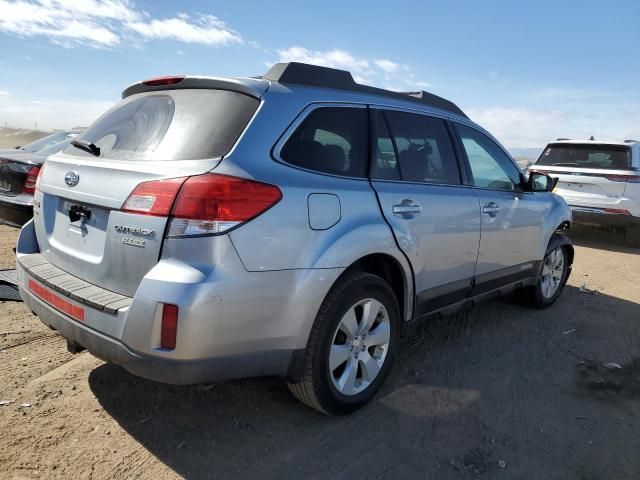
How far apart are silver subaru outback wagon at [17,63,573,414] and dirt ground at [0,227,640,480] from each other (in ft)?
0.97

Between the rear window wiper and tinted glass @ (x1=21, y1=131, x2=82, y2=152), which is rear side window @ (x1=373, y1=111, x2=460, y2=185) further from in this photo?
tinted glass @ (x1=21, y1=131, x2=82, y2=152)

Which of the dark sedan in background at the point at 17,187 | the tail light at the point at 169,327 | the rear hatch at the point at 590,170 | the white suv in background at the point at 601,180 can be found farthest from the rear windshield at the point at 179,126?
the white suv in background at the point at 601,180

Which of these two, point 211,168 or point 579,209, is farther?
point 579,209

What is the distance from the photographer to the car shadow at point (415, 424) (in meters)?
2.53

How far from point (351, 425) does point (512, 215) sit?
229cm

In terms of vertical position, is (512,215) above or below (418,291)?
above

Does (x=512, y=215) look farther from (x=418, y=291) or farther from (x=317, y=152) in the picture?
(x=317, y=152)

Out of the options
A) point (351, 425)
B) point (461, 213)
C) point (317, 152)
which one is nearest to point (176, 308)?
point (317, 152)

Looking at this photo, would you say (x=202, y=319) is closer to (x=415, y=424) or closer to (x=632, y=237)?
(x=415, y=424)

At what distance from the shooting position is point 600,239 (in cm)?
977

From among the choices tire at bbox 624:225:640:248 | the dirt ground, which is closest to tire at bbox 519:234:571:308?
the dirt ground

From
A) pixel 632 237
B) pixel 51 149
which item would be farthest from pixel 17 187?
pixel 632 237

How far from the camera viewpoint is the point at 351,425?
2846 millimetres

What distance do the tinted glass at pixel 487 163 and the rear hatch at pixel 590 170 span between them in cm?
464
